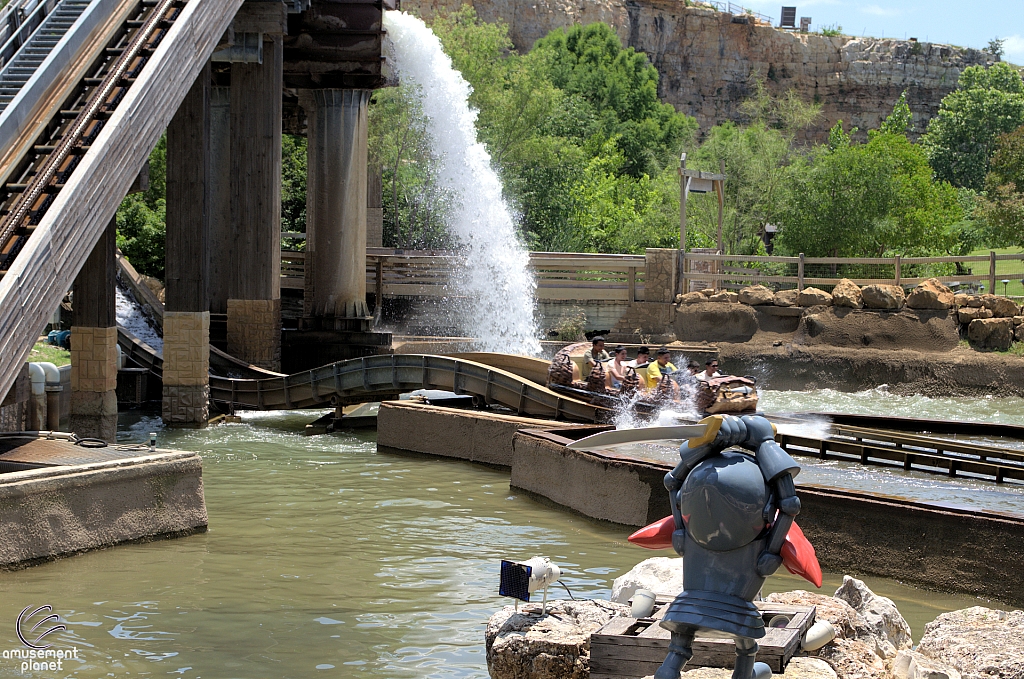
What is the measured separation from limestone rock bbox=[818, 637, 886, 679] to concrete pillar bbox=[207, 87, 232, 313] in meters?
19.0

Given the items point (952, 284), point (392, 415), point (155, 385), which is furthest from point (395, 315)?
point (952, 284)

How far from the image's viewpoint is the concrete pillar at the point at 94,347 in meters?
15.6

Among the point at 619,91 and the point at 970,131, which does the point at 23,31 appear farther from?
the point at 970,131

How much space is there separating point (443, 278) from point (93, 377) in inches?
533

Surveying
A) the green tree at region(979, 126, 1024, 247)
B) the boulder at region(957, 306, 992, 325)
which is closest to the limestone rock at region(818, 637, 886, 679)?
the boulder at region(957, 306, 992, 325)

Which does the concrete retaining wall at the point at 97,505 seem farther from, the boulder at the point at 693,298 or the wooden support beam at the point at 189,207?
the boulder at the point at 693,298

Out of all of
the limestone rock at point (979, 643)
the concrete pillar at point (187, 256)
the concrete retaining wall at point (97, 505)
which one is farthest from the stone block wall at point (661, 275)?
the limestone rock at point (979, 643)

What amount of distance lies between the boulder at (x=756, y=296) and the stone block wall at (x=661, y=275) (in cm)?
Result: 185

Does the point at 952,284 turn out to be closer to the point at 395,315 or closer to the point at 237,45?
the point at 395,315

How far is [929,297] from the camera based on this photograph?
2509 centimetres

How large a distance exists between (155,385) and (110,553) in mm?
11614

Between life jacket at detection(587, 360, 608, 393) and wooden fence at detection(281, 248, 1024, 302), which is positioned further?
wooden fence at detection(281, 248, 1024, 302)

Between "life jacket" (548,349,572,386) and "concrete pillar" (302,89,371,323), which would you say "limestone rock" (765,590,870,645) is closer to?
"life jacket" (548,349,572,386)

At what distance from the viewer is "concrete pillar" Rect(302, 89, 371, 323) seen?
24.3m
